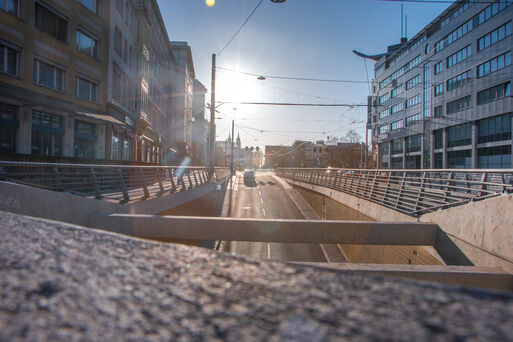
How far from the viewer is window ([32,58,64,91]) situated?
17.8m

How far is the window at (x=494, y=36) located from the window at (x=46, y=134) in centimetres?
4017

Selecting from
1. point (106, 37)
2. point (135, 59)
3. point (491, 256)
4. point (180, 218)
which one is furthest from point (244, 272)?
point (135, 59)

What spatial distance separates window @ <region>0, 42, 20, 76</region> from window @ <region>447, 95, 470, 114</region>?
44.1 m

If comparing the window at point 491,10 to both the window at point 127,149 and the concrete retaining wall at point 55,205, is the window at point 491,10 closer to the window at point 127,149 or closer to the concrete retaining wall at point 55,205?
the window at point 127,149

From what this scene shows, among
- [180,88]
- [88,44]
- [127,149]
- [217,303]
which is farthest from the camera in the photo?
[180,88]

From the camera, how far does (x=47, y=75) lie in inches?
734

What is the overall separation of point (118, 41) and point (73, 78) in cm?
771

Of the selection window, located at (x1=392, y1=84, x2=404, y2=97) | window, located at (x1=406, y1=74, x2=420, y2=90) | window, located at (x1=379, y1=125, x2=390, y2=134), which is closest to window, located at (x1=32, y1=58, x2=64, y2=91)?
window, located at (x1=406, y1=74, x2=420, y2=90)

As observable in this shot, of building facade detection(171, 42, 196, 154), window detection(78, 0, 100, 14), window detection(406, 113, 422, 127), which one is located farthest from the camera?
building facade detection(171, 42, 196, 154)

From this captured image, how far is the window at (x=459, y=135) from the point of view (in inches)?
1523

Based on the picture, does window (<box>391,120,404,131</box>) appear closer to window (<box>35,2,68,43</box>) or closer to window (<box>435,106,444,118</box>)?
→ window (<box>435,106,444,118</box>)

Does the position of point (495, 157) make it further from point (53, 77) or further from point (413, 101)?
point (53, 77)

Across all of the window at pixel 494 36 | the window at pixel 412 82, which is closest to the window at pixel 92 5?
the window at pixel 494 36

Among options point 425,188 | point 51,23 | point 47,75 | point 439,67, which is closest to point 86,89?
point 47,75
